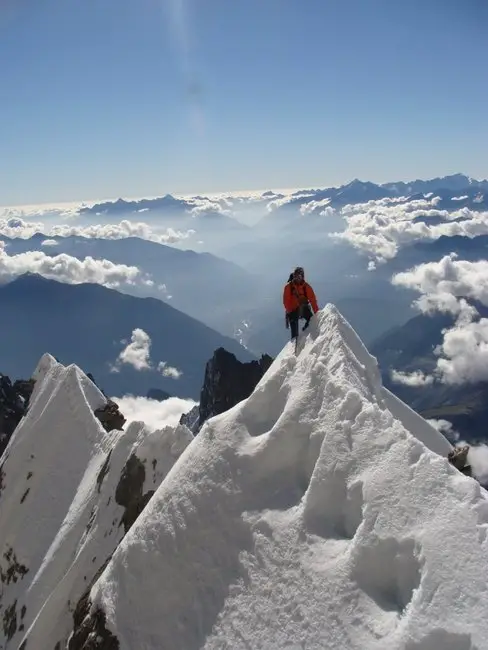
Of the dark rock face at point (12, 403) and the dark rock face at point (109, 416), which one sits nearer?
the dark rock face at point (109, 416)

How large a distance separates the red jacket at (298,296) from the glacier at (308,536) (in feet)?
5.67

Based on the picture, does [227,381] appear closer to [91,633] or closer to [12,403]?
[12,403]

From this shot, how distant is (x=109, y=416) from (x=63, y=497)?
34.6ft

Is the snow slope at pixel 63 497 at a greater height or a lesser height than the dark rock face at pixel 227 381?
lesser

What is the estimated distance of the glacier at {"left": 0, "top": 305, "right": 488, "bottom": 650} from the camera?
1394 cm

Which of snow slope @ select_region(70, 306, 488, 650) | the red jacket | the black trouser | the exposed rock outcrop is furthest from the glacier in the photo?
the exposed rock outcrop

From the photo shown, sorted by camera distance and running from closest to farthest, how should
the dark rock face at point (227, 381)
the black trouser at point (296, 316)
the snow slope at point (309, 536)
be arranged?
the snow slope at point (309, 536) → the black trouser at point (296, 316) → the dark rock face at point (227, 381)

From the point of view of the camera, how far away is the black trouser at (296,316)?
27562 millimetres

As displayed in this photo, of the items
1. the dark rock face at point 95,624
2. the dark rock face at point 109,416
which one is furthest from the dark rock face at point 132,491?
the dark rock face at point 109,416

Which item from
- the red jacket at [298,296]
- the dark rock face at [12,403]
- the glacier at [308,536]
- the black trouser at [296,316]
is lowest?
the glacier at [308,536]

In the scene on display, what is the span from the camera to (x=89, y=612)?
21594mm

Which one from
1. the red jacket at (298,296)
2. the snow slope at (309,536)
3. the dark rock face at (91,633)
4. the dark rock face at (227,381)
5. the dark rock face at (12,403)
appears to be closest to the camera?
the snow slope at (309,536)

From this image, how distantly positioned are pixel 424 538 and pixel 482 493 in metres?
2.24

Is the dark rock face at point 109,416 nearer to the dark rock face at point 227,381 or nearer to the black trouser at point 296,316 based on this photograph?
the black trouser at point 296,316
